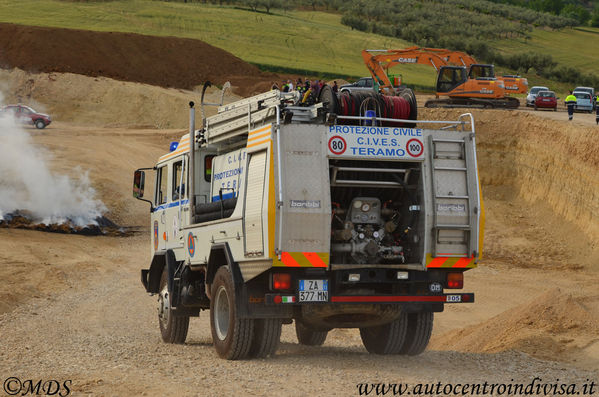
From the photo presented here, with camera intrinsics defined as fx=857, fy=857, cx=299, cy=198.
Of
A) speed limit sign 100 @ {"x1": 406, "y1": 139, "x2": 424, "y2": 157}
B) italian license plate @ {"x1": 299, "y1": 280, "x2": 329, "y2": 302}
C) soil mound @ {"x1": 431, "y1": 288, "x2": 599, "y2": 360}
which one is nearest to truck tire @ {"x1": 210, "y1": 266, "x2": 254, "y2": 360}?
italian license plate @ {"x1": 299, "y1": 280, "x2": 329, "y2": 302}

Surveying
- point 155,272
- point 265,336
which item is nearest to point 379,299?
point 265,336

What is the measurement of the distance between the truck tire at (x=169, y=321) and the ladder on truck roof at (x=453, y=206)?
5413mm

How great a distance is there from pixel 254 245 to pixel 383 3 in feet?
425

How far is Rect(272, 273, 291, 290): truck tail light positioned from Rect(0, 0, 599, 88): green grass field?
69.4 metres

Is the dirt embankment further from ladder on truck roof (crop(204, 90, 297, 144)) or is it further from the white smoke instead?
ladder on truck roof (crop(204, 90, 297, 144))

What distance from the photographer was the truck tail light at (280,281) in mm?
11648

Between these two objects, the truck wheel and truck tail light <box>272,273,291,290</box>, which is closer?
truck tail light <box>272,273,291,290</box>

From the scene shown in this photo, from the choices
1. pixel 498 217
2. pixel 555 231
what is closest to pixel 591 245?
pixel 555 231

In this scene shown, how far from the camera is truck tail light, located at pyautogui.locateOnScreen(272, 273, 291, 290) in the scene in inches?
459

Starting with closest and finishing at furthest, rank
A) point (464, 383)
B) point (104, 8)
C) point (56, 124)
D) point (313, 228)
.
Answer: point (464, 383) → point (313, 228) → point (56, 124) → point (104, 8)

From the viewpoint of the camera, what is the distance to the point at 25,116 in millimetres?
52875

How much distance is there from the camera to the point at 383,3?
136m

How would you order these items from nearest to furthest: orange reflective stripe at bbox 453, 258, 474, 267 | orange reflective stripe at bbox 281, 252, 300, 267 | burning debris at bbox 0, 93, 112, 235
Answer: orange reflective stripe at bbox 281, 252, 300, 267 < orange reflective stripe at bbox 453, 258, 474, 267 < burning debris at bbox 0, 93, 112, 235

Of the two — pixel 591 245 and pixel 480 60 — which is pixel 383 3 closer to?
pixel 480 60
